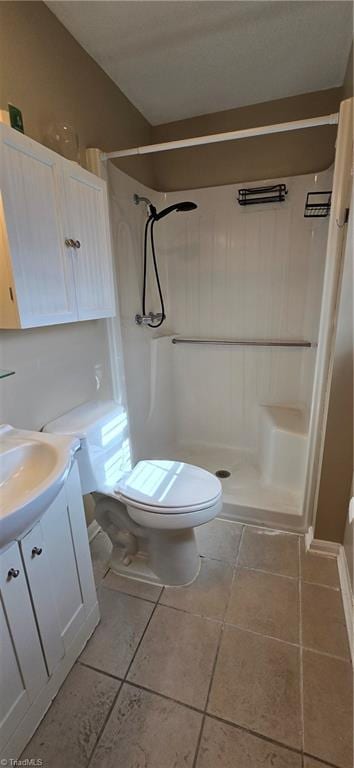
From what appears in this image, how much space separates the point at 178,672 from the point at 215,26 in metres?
2.63

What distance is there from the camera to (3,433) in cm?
114

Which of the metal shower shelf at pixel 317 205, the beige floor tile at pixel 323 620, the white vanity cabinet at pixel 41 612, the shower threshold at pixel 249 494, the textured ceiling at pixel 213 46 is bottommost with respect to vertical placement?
the beige floor tile at pixel 323 620

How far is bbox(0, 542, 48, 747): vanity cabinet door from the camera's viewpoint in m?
0.87

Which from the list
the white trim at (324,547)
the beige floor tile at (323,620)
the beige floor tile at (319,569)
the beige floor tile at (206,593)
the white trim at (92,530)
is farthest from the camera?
the white trim at (92,530)

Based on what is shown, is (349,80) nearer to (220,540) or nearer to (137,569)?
(220,540)

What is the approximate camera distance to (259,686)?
1134 millimetres

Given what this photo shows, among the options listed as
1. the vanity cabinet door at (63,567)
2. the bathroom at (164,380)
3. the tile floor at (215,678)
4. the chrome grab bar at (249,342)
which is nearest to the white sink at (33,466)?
the bathroom at (164,380)

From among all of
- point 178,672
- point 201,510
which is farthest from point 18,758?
point 201,510

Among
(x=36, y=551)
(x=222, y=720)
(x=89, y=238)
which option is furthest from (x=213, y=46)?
(x=222, y=720)

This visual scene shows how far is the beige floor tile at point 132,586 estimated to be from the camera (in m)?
1.48

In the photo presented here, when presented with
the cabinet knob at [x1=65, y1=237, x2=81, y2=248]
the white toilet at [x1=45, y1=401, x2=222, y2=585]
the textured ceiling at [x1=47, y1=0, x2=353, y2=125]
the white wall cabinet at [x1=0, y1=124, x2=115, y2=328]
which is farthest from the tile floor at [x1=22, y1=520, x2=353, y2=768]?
the textured ceiling at [x1=47, y1=0, x2=353, y2=125]

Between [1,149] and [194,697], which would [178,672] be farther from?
[1,149]

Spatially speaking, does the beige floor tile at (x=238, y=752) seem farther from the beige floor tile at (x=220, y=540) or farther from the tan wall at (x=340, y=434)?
the tan wall at (x=340, y=434)

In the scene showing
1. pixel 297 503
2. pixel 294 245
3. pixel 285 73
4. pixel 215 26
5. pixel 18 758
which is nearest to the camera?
pixel 18 758
